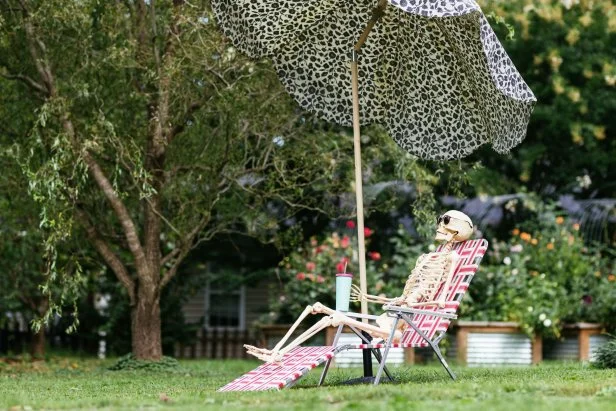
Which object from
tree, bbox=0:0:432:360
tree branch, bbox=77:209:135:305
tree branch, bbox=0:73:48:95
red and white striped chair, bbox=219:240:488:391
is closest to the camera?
red and white striped chair, bbox=219:240:488:391

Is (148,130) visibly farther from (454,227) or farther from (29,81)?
(454,227)

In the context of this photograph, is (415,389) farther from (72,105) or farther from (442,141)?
(72,105)

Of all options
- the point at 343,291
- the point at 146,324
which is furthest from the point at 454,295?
the point at 146,324

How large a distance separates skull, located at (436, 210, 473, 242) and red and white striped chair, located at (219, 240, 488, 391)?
9cm

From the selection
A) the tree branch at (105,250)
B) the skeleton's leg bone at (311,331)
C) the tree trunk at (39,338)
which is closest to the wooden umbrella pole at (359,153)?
the skeleton's leg bone at (311,331)

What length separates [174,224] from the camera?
42.5ft

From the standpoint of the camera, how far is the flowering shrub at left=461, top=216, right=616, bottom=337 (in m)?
13.7

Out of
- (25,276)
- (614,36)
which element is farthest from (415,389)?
(614,36)

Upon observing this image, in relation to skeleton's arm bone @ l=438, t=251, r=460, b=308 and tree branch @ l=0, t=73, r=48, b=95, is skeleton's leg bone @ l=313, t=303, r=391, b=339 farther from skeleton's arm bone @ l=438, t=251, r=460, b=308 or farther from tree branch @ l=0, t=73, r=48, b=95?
tree branch @ l=0, t=73, r=48, b=95

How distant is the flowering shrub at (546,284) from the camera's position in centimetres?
1372

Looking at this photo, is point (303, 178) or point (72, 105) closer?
point (72, 105)

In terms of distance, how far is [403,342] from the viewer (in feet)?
28.1

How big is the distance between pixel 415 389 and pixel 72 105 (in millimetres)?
6176

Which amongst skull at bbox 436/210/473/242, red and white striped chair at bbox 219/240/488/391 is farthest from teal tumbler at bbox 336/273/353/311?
skull at bbox 436/210/473/242
